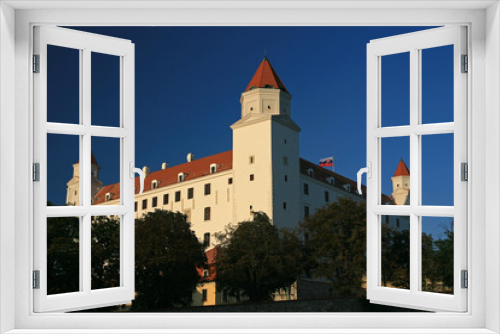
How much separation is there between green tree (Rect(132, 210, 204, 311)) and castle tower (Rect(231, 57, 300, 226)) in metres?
6.04

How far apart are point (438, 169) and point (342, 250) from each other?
6173 millimetres

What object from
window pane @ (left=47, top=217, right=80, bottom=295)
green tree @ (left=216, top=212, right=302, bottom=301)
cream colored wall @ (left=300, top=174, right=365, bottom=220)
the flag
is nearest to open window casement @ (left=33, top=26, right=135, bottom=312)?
window pane @ (left=47, top=217, right=80, bottom=295)

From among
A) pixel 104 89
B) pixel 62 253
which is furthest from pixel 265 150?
pixel 62 253

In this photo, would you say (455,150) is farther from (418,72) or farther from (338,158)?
(338,158)

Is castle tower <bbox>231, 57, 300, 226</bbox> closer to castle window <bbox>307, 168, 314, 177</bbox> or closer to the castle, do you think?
the castle

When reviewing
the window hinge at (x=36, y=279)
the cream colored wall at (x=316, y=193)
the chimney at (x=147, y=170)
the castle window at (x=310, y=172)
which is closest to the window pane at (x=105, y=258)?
the chimney at (x=147, y=170)

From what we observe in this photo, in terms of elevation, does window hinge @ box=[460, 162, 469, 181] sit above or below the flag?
below

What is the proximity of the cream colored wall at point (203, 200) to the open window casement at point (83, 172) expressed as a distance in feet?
73.2

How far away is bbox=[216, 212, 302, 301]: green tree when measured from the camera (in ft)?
59.8

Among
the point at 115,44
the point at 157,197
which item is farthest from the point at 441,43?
the point at 157,197

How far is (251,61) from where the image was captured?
23.0 m

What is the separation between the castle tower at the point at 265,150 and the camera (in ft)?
78.9

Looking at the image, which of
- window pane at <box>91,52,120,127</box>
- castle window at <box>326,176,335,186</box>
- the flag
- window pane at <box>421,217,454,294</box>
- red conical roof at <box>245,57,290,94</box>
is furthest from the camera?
castle window at <box>326,176,335,186</box>

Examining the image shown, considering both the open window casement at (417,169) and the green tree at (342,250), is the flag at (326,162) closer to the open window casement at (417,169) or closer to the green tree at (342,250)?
the green tree at (342,250)
